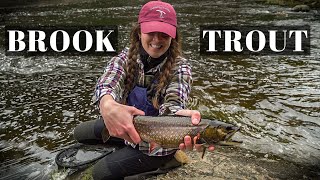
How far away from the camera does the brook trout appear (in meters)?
2.94

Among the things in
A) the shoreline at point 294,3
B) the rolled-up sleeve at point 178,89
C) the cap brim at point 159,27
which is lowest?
the rolled-up sleeve at point 178,89

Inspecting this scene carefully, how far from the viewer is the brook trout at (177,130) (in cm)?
294

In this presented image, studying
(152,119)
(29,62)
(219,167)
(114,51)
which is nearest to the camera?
(152,119)

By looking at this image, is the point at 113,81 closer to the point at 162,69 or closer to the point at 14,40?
the point at 162,69

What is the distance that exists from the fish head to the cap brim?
3.48ft

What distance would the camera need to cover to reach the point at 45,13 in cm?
2014

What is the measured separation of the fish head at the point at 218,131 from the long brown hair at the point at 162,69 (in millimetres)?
1027

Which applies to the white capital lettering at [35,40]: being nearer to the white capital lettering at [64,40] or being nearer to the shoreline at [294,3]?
the white capital lettering at [64,40]

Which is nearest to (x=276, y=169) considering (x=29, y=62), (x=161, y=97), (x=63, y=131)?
(x=161, y=97)

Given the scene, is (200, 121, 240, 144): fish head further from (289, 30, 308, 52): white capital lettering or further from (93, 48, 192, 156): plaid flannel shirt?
(289, 30, 308, 52): white capital lettering

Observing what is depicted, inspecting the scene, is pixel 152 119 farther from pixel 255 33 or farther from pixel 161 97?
pixel 255 33

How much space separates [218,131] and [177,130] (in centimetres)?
34

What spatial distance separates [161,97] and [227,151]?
1.63m

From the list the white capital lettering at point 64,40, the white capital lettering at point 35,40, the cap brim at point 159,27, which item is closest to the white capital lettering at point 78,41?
the white capital lettering at point 64,40
